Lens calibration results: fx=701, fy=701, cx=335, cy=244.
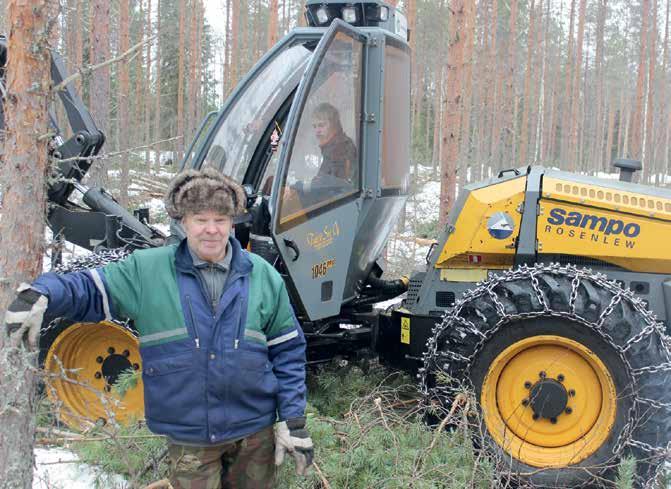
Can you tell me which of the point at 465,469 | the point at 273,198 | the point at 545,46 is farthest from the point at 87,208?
the point at 545,46

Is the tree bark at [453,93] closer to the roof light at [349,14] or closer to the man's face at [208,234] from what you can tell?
the roof light at [349,14]

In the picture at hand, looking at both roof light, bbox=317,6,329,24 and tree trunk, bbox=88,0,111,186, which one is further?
tree trunk, bbox=88,0,111,186

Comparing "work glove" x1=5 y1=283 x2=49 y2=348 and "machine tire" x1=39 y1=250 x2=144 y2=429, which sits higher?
"work glove" x1=5 y1=283 x2=49 y2=348

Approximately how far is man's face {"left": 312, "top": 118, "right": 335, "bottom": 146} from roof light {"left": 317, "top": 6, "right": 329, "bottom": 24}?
91cm

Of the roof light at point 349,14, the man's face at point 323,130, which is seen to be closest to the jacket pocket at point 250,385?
the man's face at point 323,130

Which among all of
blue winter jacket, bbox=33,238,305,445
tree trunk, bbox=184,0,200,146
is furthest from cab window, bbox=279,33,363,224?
tree trunk, bbox=184,0,200,146

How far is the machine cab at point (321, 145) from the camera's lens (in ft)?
13.8

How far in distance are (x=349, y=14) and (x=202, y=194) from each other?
2.53 metres

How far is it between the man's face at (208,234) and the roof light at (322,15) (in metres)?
2.54

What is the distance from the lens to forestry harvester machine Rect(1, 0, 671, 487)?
4035 mm

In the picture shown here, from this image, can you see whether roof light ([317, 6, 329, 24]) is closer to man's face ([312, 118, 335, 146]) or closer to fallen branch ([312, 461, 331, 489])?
man's face ([312, 118, 335, 146])

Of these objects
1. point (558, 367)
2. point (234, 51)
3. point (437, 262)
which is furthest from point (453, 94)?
point (234, 51)

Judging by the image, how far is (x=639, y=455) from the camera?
3.95 metres

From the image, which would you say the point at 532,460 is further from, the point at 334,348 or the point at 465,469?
the point at 334,348
